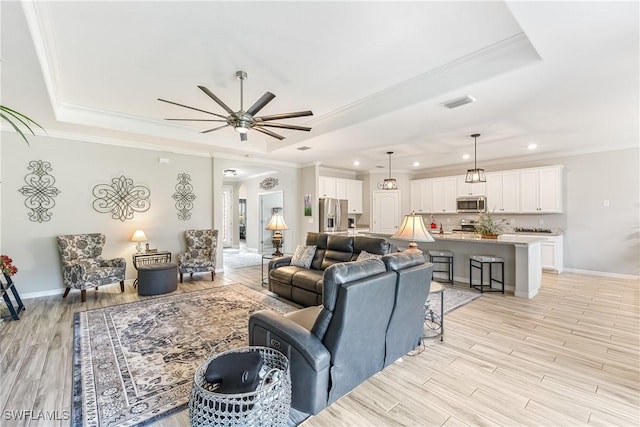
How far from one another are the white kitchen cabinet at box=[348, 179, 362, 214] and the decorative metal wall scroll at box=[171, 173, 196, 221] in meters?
4.33

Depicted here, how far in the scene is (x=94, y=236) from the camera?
5020mm

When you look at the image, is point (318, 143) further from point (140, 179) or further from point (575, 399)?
point (575, 399)

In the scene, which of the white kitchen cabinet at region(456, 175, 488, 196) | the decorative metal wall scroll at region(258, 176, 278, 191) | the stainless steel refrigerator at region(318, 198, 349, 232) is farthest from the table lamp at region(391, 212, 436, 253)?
the decorative metal wall scroll at region(258, 176, 278, 191)

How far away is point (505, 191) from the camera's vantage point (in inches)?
281

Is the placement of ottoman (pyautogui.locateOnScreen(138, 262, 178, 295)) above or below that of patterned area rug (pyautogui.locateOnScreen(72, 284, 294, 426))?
above

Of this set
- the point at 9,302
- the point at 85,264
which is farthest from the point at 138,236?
the point at 9,302

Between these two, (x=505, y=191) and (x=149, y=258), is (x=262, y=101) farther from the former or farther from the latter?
(x=505, y=191)

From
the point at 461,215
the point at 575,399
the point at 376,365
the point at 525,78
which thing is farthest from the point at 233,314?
the point at 461,215

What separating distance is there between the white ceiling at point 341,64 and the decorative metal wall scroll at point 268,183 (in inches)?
160

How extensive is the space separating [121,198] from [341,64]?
4799mm

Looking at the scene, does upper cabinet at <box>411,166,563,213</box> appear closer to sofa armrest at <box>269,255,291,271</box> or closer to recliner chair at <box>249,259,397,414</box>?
sofa armrest at <box>269,255,291,271</box>

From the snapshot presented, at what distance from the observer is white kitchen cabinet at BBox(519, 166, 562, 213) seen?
6.41 m

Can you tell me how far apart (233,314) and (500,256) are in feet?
14.7

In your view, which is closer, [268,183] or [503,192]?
[503,192]
